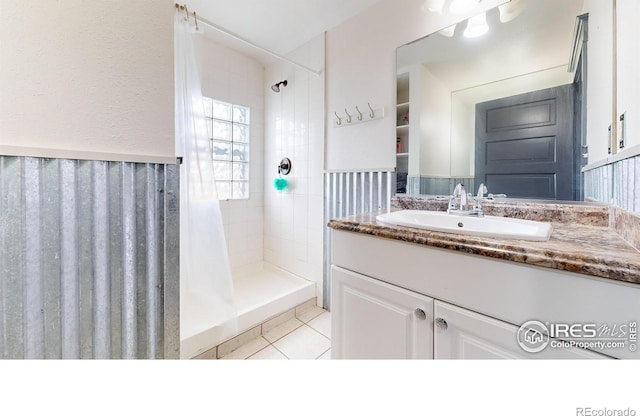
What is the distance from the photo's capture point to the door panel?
1013 millimetres

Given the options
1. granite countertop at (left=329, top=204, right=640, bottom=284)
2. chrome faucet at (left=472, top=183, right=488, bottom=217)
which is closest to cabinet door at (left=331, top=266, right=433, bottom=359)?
granite countertop at (left=329, top=204, right=640, bottom=284)

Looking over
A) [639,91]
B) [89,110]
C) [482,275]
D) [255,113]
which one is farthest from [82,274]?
[255,113]

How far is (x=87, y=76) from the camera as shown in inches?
25.5

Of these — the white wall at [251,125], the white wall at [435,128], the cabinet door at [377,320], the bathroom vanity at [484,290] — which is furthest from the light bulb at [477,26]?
the white wall at [251,125]

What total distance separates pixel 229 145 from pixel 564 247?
2.36 m

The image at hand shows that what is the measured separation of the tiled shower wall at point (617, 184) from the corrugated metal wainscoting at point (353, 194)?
86 cm

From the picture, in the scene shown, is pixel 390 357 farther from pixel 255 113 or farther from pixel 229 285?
pixel 255 113

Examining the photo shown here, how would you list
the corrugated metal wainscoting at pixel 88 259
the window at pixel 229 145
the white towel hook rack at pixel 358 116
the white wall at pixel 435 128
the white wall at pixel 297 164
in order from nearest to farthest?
1. the corrugated metal wainscoting at pixel 88 259
2. the white wall at pixel 435 128
3. the white towel hook rack at pixel 358 116
4. the white wall at pixel 297 164
5. the window at pixel 229 145

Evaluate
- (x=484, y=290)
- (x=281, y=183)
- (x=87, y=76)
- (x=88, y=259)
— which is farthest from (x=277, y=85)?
(x=484, y=290)

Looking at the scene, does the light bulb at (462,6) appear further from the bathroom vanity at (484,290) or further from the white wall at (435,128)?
the bathroom vanity at (484,290)

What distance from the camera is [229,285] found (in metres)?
1.49

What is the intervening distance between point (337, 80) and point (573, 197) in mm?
1564

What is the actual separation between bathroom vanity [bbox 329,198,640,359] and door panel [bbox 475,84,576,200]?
0.43 feet

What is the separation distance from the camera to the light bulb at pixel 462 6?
1.24 metres
